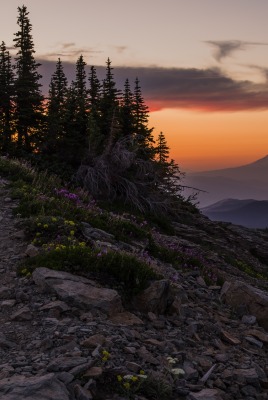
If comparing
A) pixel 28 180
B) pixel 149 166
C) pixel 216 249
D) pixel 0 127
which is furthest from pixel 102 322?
pixel 0 127

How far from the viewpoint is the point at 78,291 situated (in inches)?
278

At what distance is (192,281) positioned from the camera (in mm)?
10203

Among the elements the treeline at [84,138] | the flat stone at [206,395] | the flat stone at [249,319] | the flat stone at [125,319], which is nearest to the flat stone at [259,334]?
the flat stone at [249,319]

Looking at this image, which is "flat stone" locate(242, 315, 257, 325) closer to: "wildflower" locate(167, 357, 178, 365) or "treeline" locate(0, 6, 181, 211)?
"wildflower" locate(167, 357, 178, 365)

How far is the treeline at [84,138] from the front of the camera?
23.6 metres

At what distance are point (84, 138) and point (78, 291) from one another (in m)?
21.1

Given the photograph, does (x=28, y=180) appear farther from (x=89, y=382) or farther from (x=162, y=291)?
(x=89, y=382)

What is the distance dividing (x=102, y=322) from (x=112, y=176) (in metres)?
17.3

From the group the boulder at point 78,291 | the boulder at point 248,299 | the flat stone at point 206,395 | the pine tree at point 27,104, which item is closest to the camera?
the flat stone at point 206,395

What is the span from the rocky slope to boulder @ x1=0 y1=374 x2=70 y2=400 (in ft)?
0.03

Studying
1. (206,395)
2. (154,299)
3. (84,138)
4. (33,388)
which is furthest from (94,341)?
(84,138)

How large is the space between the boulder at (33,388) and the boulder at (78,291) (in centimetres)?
205

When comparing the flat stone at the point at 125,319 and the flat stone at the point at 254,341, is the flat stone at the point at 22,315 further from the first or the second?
the flat stone at the point at 254,341

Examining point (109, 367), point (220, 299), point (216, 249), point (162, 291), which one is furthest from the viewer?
point (216, 249)
